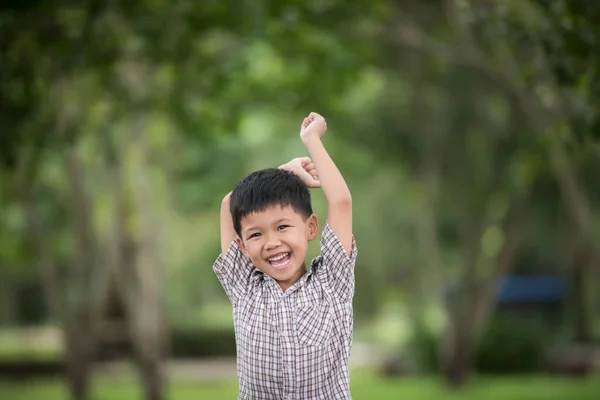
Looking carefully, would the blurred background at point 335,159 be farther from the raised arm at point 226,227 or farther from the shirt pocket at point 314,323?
the shirt pocket at point 314,323

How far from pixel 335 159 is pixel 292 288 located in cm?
1744

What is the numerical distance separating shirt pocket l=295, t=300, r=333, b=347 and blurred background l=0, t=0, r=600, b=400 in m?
4.29

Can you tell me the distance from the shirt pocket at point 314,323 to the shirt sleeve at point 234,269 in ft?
0.85

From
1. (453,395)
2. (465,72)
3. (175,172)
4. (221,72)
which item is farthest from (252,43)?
(453,395)

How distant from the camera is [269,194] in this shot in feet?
11.2

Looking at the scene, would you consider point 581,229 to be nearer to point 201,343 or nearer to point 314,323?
point 314,323

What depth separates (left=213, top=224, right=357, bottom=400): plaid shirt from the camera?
332 cm

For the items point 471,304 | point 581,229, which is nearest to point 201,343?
point 471,304

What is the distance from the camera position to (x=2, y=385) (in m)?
23.6

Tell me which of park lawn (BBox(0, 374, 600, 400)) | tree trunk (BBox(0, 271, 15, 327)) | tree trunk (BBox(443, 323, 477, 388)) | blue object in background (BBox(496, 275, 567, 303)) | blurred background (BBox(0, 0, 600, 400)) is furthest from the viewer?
tree trunk (BBox(0, 271, 15, 327))

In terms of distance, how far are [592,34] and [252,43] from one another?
20.8 ft

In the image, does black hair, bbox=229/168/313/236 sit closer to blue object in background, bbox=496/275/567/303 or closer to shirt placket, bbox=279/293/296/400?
shirt placket, bbox=279/293/296/400

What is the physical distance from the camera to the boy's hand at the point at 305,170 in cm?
355

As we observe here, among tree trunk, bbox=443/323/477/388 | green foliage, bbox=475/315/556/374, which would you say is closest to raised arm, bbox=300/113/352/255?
tree trunk, bbox=443/323/477/388
